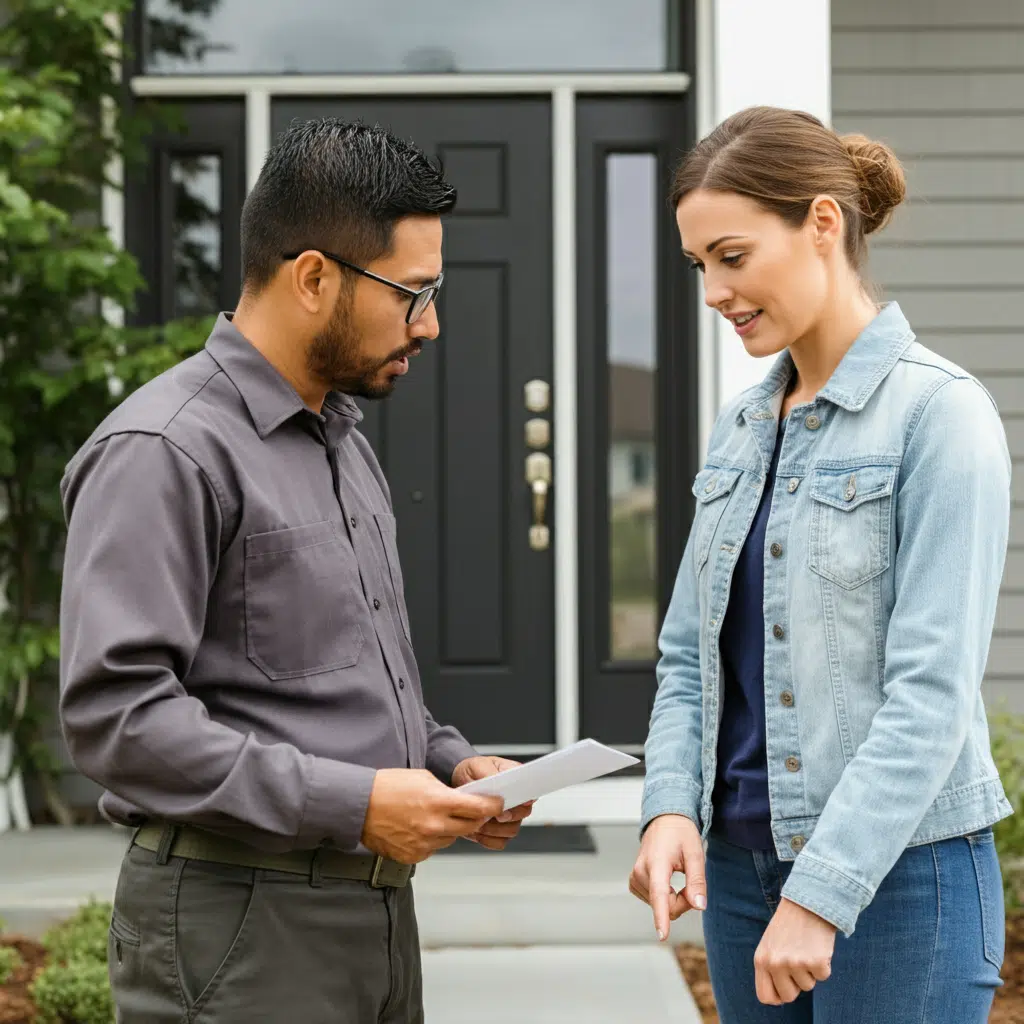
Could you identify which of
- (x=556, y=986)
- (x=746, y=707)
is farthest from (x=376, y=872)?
(x=556, y=986)

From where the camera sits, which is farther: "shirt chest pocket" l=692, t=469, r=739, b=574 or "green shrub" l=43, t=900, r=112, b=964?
"green shrub" l=43, t=900, r=112, b=964

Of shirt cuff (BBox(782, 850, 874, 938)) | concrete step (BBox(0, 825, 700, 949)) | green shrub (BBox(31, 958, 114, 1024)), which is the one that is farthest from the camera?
concrete step (BBox(0, 825, 700, 949))

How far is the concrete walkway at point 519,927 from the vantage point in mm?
3584

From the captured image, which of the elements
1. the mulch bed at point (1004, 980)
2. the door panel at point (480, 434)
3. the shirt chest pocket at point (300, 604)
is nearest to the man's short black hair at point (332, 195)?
the shirt chest pocket at point (300, 604)

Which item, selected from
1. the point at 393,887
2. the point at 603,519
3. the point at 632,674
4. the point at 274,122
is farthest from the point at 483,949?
the point at 274,122

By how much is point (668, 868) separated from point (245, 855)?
513mm

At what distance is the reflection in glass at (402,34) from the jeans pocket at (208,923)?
13.1ft

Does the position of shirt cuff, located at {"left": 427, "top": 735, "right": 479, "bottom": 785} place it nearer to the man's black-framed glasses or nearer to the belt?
the belt

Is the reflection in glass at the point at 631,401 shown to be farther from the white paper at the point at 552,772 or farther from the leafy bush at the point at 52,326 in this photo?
the white paper at the point at 552,772

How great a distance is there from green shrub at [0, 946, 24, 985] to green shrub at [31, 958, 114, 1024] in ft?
0.88

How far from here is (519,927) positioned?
13.3 feet

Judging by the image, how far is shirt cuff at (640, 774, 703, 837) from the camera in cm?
174

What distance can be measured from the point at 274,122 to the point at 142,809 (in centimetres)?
393

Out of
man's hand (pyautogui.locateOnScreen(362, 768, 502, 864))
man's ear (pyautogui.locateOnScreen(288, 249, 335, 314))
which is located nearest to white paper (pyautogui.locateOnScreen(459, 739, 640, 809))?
man's hand (pyautogui.locateOnScreen(362, 768, 502, 864))
